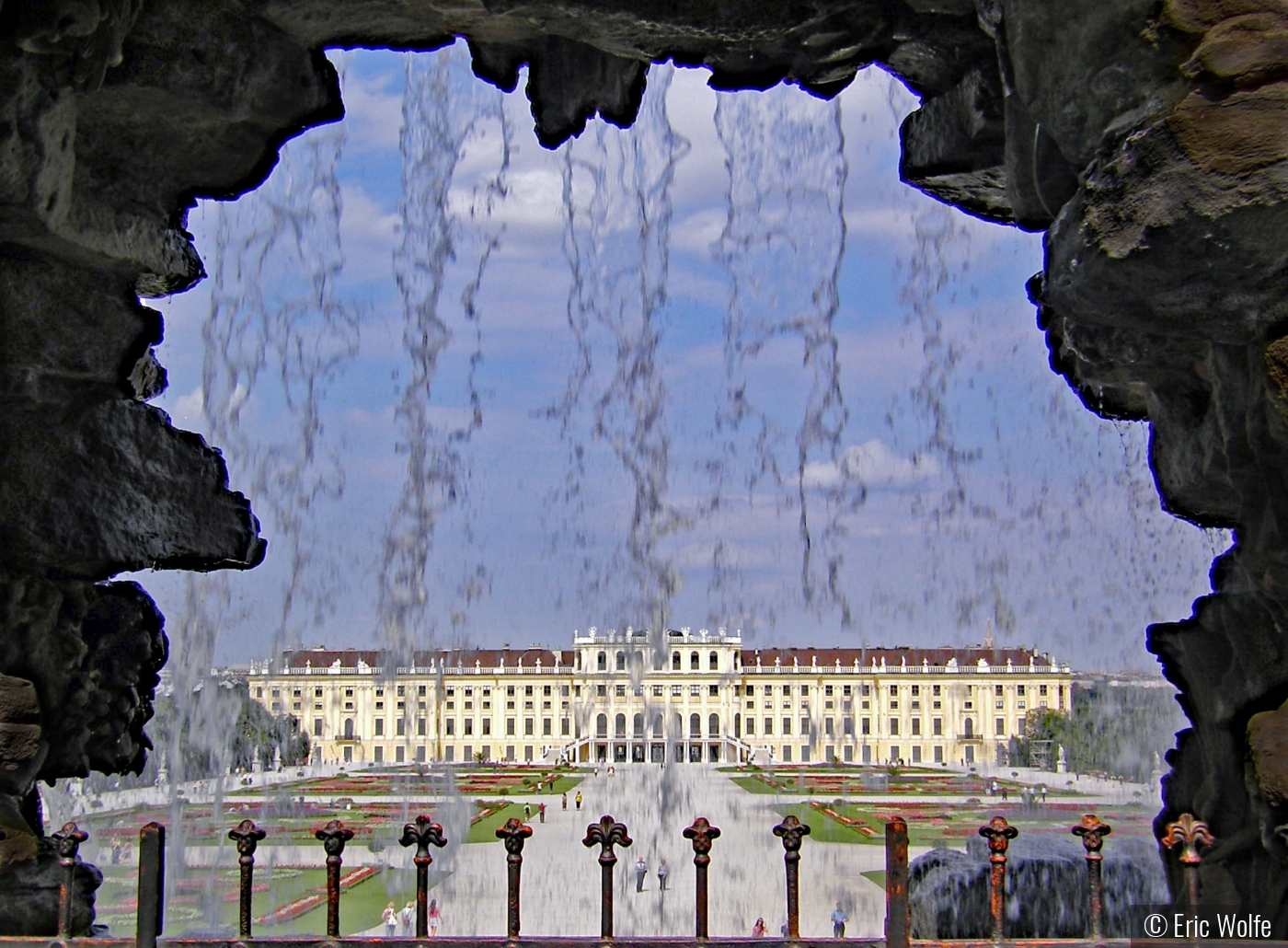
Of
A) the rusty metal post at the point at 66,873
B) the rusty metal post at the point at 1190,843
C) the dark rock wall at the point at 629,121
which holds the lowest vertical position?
the rusty metal post at the point at 66,873

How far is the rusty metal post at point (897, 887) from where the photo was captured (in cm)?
298

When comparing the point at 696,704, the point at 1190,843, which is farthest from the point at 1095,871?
the point at 696,704

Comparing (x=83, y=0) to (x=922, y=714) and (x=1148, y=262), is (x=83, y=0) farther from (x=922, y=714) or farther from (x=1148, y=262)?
(x=922, y=714)

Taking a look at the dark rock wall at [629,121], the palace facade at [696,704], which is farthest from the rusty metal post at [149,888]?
the palace facade at [696,704]

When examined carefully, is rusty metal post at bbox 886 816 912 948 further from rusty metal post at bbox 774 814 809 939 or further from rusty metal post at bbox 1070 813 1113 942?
rusty metal post at bbox 1070 813 1113 942

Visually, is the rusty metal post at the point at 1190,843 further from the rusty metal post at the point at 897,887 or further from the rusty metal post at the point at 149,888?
the rusty metal post at the point at 149,888

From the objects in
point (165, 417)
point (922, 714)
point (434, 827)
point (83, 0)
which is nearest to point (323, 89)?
point (83, 0)

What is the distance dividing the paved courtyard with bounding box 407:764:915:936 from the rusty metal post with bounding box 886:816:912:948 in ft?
25.6

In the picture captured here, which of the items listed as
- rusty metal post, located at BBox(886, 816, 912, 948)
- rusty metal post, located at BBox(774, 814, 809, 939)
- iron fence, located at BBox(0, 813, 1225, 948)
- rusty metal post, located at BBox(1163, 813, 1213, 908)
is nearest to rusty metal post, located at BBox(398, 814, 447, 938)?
iron fence, located at BBox(0, 813, 1225, 948)

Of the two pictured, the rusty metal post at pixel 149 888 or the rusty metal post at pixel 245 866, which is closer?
the rusty metal post at pixel 149 888

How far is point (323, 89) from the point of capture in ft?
14.5

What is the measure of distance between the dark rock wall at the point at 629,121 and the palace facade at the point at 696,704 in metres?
59.7

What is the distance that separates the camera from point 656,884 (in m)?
14.5

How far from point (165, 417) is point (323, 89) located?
1461mm
